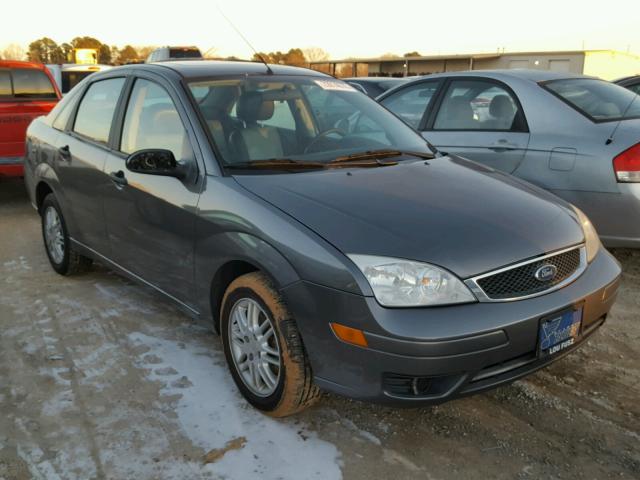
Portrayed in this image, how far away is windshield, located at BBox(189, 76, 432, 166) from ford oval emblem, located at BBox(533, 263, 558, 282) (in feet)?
4.17

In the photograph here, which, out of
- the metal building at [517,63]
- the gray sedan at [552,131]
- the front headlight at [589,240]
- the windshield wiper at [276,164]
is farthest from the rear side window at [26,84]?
the metal building at [517,63]

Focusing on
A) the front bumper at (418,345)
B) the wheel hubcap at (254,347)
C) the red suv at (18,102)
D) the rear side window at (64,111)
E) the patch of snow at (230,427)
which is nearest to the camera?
the front bumper at (418,345)

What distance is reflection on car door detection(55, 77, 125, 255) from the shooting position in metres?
4.07

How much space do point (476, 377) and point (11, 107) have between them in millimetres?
6795

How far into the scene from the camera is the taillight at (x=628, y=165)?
4205 mm

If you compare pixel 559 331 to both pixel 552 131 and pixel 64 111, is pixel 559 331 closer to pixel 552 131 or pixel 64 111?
pixel 552 131

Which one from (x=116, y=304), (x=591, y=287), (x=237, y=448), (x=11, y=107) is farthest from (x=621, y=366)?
(x=11, y=107)

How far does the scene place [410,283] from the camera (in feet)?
7.86

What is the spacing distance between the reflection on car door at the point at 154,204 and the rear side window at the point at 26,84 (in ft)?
16.7

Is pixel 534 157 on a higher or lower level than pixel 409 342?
higher

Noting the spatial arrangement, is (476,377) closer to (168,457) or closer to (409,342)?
(409,342)

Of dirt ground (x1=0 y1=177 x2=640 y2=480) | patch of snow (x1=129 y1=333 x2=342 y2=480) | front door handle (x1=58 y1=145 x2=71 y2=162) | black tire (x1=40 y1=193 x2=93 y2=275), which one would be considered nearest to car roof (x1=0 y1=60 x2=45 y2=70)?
black tire (x1=40 y1=193 x2=93 y2=275)

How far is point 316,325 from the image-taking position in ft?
8.22

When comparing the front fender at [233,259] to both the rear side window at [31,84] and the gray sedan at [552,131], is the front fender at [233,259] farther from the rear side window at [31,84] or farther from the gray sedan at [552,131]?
the rear side window at [31,84]
